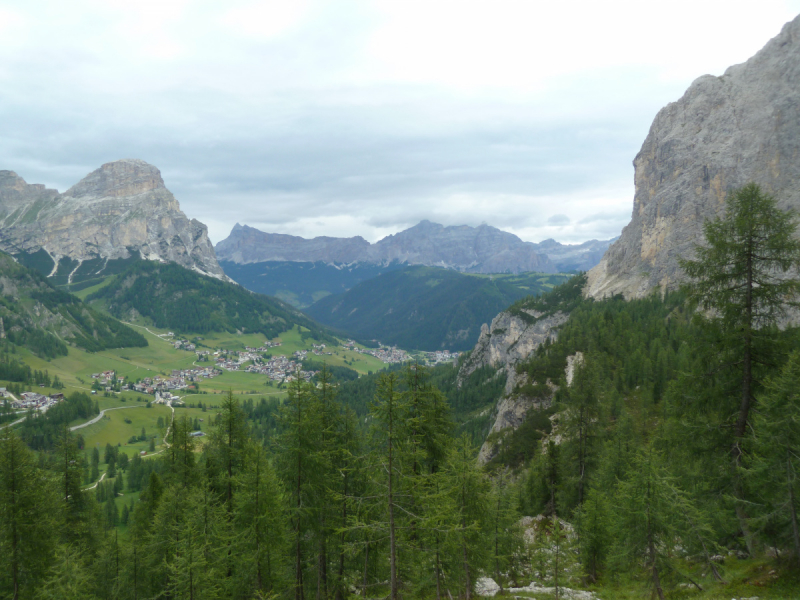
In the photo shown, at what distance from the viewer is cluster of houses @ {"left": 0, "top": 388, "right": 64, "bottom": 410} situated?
17750cm

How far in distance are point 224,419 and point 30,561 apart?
1301 centimetres

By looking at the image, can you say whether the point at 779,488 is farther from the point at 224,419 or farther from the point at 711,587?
the point at 224,419

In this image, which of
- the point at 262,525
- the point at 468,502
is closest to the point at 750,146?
the point at 468,502

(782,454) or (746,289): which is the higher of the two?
(746,289)

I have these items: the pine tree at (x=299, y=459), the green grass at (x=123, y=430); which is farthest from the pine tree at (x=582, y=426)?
the green grass at (x=123, y=430)

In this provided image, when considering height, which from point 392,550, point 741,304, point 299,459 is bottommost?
point 392,550

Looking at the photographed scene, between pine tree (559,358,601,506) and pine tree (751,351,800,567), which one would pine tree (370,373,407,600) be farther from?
pine tree (559,358,601,506)

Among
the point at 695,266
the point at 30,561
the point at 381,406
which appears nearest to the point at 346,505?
the point at 381,406

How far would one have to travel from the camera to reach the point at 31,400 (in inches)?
7259

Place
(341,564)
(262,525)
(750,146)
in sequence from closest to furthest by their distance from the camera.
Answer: (262,525), (341,564), (750,146)

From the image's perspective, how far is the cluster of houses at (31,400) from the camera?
582 ft

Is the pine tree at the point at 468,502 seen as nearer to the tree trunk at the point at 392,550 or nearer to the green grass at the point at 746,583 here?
the tree trunk at the point at 392,550

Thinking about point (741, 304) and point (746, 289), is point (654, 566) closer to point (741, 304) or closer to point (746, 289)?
point (741, 304)

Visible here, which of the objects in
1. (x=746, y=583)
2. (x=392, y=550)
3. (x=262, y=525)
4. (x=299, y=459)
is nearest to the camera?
(x=392, y=550)
